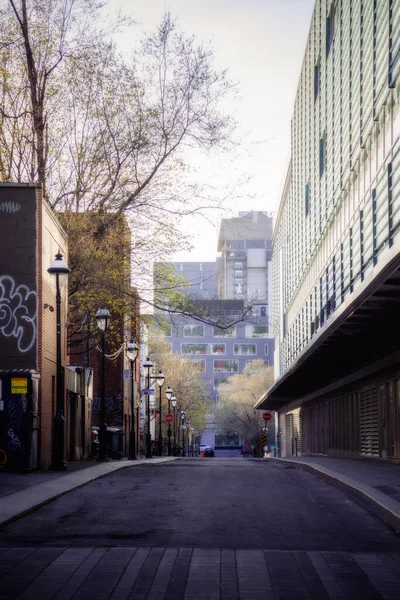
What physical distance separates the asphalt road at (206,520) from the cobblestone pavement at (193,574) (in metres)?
0.64

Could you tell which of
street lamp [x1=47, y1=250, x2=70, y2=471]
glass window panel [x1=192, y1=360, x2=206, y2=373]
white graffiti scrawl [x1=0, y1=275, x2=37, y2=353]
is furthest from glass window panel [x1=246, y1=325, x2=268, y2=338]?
street lamp [x1=47, y1=250, x2=70, y2=471]

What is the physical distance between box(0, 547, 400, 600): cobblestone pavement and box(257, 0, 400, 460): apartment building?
7880mm

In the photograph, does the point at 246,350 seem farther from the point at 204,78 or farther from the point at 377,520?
the point at 377,520

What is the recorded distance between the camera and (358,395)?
123 ft

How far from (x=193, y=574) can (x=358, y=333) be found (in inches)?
772

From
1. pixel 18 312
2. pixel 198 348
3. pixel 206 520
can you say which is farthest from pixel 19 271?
A: pixel 198 348

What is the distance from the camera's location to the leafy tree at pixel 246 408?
110m

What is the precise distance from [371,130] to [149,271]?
837 cm

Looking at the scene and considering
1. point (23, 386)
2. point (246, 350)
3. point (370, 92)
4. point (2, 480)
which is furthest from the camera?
point (246, 350)

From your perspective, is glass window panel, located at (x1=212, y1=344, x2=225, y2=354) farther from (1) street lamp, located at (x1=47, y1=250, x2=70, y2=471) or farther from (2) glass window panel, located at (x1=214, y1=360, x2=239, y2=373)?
(1) street lamp, located at (x1=47, y1=250, x2=70, y2=471)

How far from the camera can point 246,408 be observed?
110500 mm

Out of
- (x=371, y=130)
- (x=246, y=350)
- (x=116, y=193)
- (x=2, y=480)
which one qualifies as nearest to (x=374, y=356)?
(x=371, y=130)

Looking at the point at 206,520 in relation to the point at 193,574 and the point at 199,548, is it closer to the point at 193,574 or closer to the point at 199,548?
the point at 199,548

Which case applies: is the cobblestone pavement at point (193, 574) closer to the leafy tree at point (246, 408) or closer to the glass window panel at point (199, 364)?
the leafy tree at point (246, 408)
